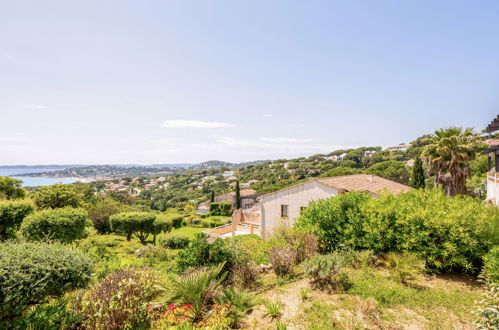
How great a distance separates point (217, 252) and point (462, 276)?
6.42 m

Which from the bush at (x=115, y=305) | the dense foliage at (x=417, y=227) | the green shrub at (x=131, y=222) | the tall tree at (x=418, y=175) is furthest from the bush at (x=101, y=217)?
the tall tree at (x=418, y=175)

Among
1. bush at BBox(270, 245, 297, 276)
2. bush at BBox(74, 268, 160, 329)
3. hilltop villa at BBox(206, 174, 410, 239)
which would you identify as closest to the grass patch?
bush at BBox(270, 245, 297, 276)

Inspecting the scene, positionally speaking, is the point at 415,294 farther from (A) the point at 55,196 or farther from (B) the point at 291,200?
(A) the point at 55,196

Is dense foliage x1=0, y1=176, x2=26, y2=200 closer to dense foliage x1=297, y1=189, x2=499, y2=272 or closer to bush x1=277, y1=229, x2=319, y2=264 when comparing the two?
bush x1=277, y1=229, x2=319, y2=264

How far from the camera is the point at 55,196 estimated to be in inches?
792

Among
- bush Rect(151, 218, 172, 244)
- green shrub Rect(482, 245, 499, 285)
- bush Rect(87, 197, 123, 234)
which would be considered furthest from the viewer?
bush Rect(87, 197, 123, 234)

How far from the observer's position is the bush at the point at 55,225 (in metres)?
12.4

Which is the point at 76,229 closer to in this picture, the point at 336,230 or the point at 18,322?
the point at 18,322

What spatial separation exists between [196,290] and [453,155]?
1874 centimetres

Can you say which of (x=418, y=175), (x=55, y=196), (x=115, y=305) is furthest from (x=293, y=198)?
(x=55, y=196)

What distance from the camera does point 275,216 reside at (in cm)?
1816

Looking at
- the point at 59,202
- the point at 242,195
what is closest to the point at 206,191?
the point at 242,195

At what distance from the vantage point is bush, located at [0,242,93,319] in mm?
3523

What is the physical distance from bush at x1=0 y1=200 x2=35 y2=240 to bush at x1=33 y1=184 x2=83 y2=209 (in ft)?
21.6
